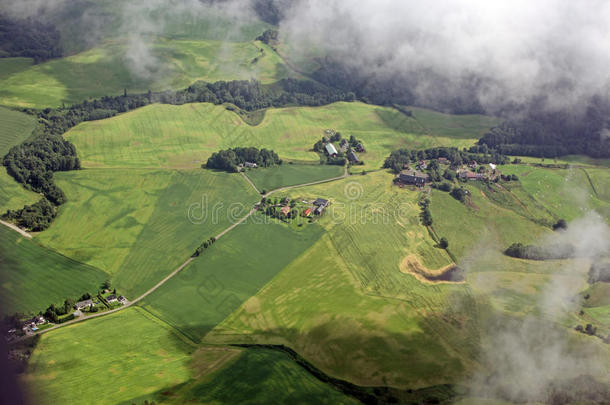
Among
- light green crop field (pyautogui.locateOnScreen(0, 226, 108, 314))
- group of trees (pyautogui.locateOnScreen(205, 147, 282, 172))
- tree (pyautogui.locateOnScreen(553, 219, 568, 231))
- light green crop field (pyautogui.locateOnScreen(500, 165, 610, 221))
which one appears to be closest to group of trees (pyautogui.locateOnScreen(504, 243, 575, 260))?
tree (pyautogui.locateOnScreen(553, 219, 568, 231))

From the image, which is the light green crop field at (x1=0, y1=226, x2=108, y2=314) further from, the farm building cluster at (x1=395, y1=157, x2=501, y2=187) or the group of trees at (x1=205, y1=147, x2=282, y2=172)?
the farm building cluster at (x1=395, y1=157, x2=501, y2=187)

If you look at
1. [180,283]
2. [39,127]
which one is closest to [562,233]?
[180,283]

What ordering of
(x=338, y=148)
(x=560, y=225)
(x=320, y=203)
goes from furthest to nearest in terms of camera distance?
(x=338, y=148), (x=320, y=203), (x=560, y=225)

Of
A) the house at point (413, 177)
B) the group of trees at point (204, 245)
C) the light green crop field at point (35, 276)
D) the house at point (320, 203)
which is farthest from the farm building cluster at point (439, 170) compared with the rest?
the light green crop field at point (35, 276)

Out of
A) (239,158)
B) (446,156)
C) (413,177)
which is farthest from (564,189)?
(239,158)

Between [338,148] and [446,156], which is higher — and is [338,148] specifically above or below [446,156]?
above

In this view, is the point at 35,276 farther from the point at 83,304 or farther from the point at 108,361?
the point at 108,361

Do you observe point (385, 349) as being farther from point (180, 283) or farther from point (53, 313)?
point (53, 313)

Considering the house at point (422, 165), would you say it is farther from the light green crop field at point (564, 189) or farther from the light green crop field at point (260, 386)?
the light green crop field at point (260, 386)
